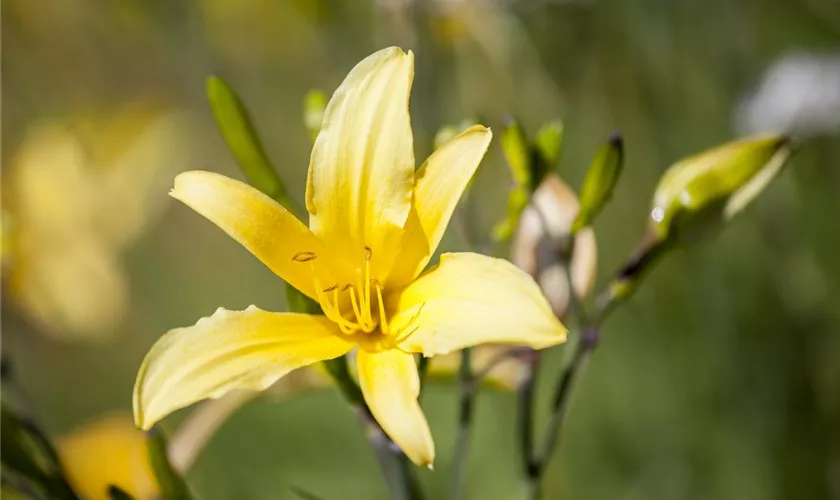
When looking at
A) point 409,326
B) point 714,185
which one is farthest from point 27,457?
point 714,185

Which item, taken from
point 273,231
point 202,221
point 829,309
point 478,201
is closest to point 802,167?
point 829,309

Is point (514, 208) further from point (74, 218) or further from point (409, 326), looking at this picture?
point (74, 218)

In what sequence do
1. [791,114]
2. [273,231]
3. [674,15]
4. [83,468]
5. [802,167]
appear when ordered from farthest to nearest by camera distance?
[802,167] < [674,15] < [791,114] < [83,468] < [273,231]

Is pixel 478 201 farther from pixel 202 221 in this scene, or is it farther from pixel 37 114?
pixel 37 114

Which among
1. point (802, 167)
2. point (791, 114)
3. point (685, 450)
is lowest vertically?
point (685, 450)

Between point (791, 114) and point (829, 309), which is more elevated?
point (791, 114)

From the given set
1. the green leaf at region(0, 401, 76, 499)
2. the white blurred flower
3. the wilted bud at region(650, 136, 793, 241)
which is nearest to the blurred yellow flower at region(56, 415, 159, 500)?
the green leaf at region(0, 401, 76, 499)
